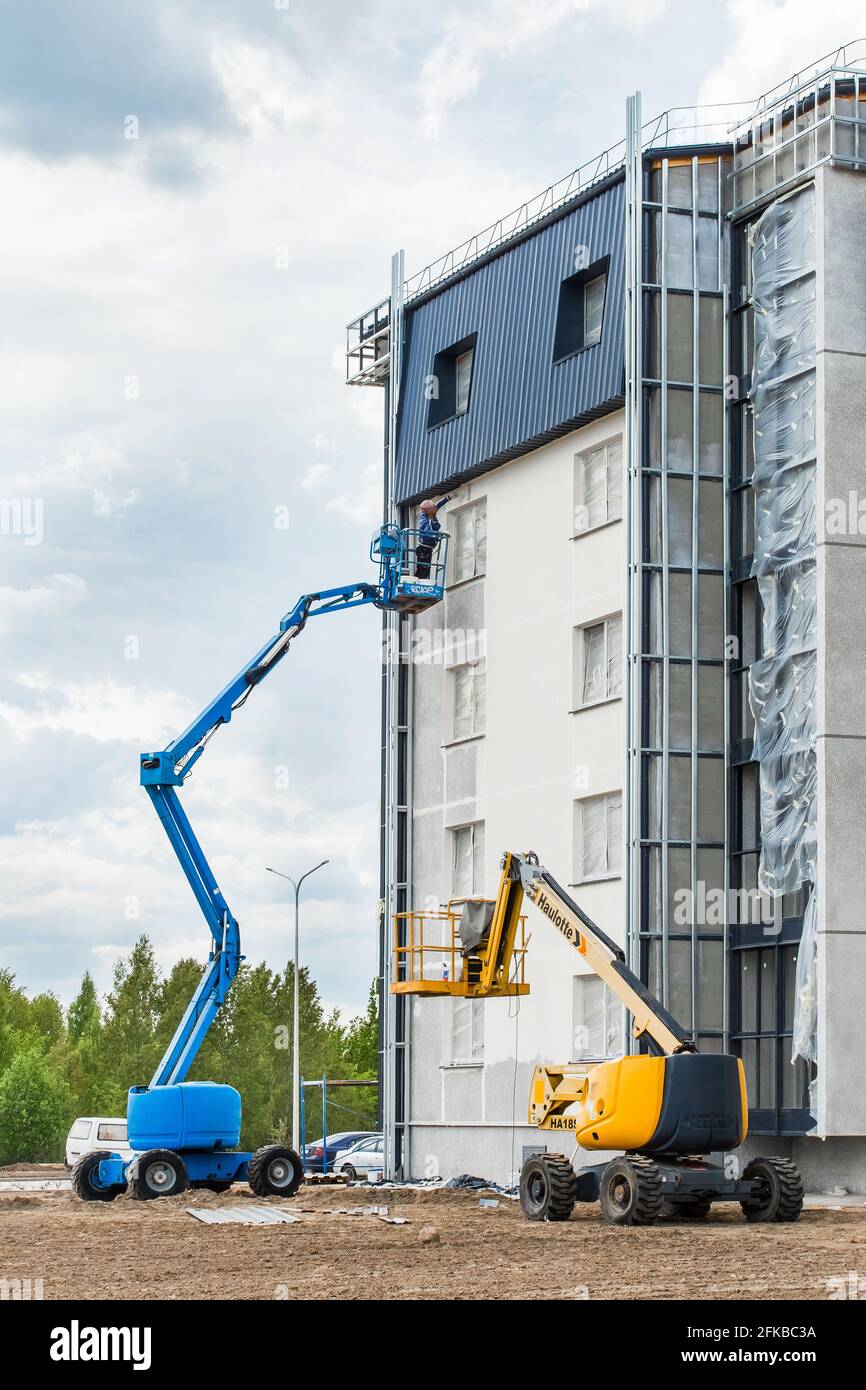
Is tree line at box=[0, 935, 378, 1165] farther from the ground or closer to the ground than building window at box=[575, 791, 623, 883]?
closer to the ground

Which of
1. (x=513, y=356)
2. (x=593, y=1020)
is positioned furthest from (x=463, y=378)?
(x=593, y=1020)

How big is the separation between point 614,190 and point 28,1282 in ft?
76.2

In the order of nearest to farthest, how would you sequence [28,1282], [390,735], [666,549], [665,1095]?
[28,1282], [665,1095], [666,549], [390,735]

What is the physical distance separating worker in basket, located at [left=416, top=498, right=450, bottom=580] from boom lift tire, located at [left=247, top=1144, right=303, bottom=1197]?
40.2 ft

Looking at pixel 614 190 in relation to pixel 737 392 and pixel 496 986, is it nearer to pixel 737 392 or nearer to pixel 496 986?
pixel 737 392

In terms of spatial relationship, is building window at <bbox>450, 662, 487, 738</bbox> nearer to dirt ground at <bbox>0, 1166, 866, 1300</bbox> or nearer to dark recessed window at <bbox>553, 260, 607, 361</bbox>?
dark recessed window at <bbox>553, 260, 607, 361</bbox>

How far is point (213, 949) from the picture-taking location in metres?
30.1

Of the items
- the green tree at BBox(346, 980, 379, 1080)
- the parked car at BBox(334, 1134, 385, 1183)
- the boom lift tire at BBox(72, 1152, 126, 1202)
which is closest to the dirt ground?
the boom lift tire at BBox(72, 1152, 126, 1202)

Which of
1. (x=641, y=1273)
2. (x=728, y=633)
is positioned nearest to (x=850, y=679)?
(x=728, y=633)

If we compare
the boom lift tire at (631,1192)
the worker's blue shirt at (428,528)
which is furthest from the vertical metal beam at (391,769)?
the boom lift tire at (631,1192)

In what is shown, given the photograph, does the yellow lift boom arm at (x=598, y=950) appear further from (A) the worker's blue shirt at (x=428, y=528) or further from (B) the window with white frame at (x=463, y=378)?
(B) the window with white frame at (x=463, y=378)

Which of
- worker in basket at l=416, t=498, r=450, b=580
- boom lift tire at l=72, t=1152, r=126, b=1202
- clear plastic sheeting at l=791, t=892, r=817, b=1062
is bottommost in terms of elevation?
boom lift tire at l=72, t=1152, r=126, b=1202

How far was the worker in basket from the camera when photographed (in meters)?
35.8

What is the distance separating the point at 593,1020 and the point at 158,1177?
843 centimetres
